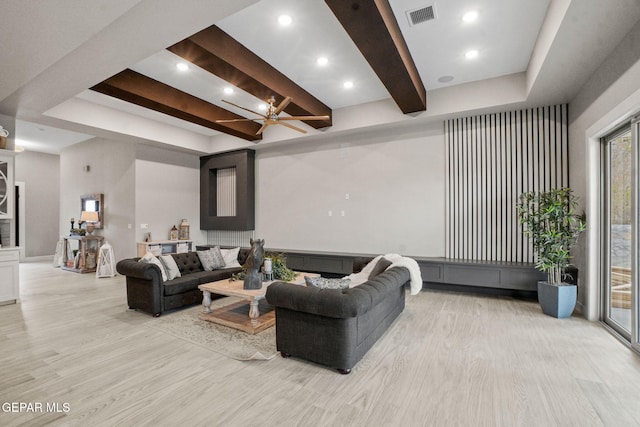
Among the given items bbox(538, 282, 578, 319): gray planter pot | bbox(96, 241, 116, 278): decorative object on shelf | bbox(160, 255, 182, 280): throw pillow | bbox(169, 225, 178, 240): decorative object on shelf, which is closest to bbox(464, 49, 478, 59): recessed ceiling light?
bbox(538, 282, 578, 319): gray planter pot

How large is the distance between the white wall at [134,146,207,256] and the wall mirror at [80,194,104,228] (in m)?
1.49

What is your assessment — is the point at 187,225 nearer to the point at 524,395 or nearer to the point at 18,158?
the point at 18,158

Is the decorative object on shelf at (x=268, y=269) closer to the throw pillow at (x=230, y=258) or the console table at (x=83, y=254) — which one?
the throw pillow at (x=230, y=258)

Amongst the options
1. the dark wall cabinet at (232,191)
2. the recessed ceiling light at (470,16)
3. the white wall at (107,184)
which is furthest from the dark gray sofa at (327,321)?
the white wall at (107,184)

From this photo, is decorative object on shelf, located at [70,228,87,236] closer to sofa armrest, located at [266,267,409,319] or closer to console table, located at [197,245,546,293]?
console table, located at [197,245,546,293]

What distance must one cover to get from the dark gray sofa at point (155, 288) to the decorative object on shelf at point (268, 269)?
3.63 feet

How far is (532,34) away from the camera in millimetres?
3666

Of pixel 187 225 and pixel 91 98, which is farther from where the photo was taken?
pixel 187 225

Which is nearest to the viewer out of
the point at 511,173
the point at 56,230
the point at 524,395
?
the point at 524,395

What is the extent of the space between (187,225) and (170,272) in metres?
3.67

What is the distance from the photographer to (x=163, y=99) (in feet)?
16.4

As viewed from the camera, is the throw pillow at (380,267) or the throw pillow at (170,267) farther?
the throw pillow at (170,267)

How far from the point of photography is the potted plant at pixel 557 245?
157 inches

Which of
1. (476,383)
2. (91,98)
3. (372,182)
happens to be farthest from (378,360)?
(91,98)
